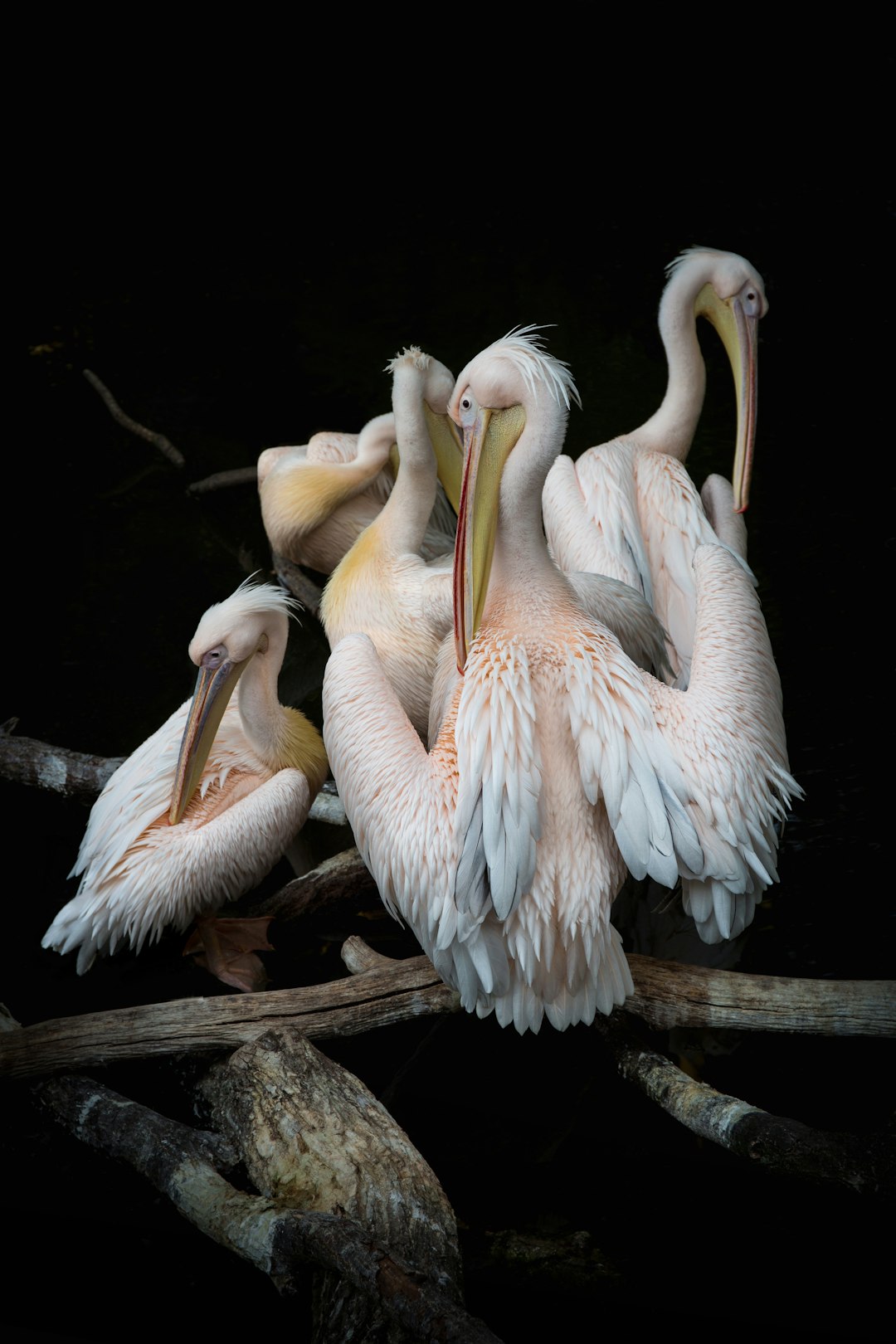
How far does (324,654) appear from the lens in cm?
544

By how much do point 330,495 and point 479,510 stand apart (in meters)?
2.29

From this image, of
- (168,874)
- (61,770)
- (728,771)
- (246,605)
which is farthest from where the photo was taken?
(61,770)

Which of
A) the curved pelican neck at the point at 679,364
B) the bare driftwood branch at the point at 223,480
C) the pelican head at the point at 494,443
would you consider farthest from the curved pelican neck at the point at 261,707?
the bare driftwood branch at the point at 223,480

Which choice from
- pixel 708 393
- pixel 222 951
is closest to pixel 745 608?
pixel 222 951

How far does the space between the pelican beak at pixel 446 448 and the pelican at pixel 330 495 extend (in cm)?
62

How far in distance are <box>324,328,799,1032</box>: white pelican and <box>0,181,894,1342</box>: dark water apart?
1.29ft

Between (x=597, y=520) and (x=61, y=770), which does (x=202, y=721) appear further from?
(x=597, y=520)

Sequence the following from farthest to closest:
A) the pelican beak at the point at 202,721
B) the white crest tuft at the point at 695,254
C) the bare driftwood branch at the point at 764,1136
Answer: the white crest tuft at the point at 695,254, the pelican beak at the point at 202,721, the bare driftwood branch at the point at 764,1136

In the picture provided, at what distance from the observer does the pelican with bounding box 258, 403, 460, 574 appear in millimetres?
5254

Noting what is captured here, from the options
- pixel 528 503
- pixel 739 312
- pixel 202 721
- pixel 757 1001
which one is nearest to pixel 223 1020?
pixel 202 721

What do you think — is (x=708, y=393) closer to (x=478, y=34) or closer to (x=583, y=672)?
(x=583, y=672)

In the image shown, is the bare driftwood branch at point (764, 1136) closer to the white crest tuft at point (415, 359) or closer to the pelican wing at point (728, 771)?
the pelican wing at point (728, 771)

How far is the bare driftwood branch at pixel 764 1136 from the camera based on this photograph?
262cm

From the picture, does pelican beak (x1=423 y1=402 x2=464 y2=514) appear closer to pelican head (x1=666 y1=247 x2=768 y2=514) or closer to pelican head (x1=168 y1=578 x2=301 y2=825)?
pelican head (x1=168 y1=578 x2=301 y2=825)
